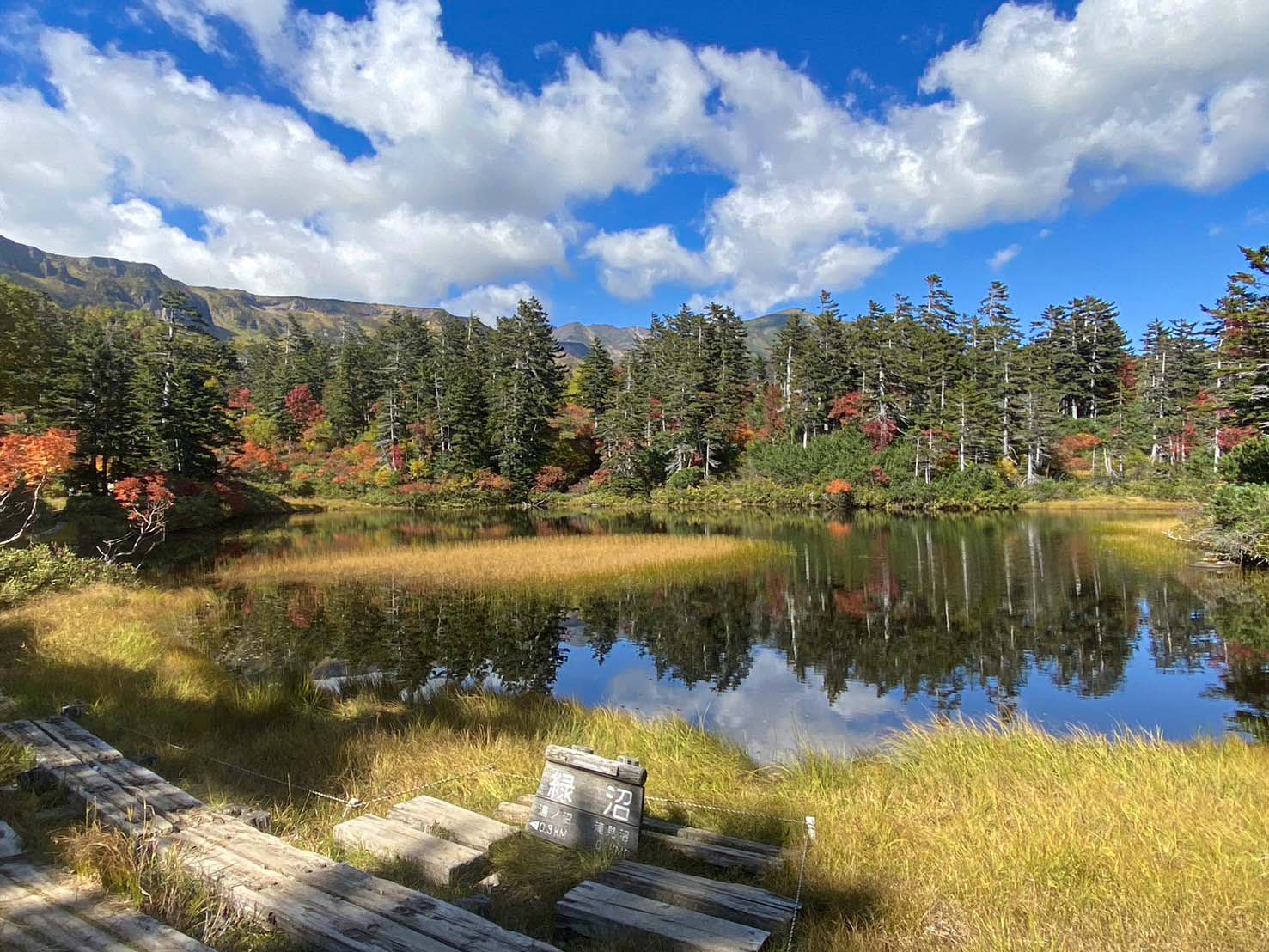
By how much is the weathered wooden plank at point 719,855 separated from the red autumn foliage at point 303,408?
85.0 meters

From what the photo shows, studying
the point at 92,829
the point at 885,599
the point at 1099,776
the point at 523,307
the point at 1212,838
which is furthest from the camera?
the point at 523,307

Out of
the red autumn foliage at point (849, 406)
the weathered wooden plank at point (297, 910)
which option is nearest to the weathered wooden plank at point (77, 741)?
the weathered wooden plank at point (297, 910)

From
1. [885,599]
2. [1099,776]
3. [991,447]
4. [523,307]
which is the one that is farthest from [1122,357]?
[1099,776]

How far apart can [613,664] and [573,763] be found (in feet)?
34.8

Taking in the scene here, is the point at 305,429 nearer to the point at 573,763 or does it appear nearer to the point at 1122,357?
the point at 573,763

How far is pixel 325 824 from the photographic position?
20.2 feet

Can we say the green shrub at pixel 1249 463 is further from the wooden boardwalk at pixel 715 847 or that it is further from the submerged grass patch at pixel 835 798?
the wooden boardwalk at pixel 715 847

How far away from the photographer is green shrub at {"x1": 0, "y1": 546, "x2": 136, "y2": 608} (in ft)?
53.5

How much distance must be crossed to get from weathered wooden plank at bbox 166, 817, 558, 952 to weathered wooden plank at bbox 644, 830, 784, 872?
6.85 feet

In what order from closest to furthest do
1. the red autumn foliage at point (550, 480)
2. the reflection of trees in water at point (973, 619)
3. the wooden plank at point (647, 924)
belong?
1. the wooden plank at point (647, 924)
2. the reflection of trees in water at point (973, 619)
3. the red autumn foliage at point (550, 480)

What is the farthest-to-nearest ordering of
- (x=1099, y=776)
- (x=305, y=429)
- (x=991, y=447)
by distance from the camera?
1. (x=305, y=429)
2. (x=991, y=447)
3. (x=1099, y=776)

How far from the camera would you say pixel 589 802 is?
217 inches

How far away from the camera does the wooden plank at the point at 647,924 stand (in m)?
3.89

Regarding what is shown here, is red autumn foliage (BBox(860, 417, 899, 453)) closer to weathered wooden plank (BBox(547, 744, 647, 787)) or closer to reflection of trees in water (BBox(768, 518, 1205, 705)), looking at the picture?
reflection of trees in water (BBox(768, 518, 1205, 705))
